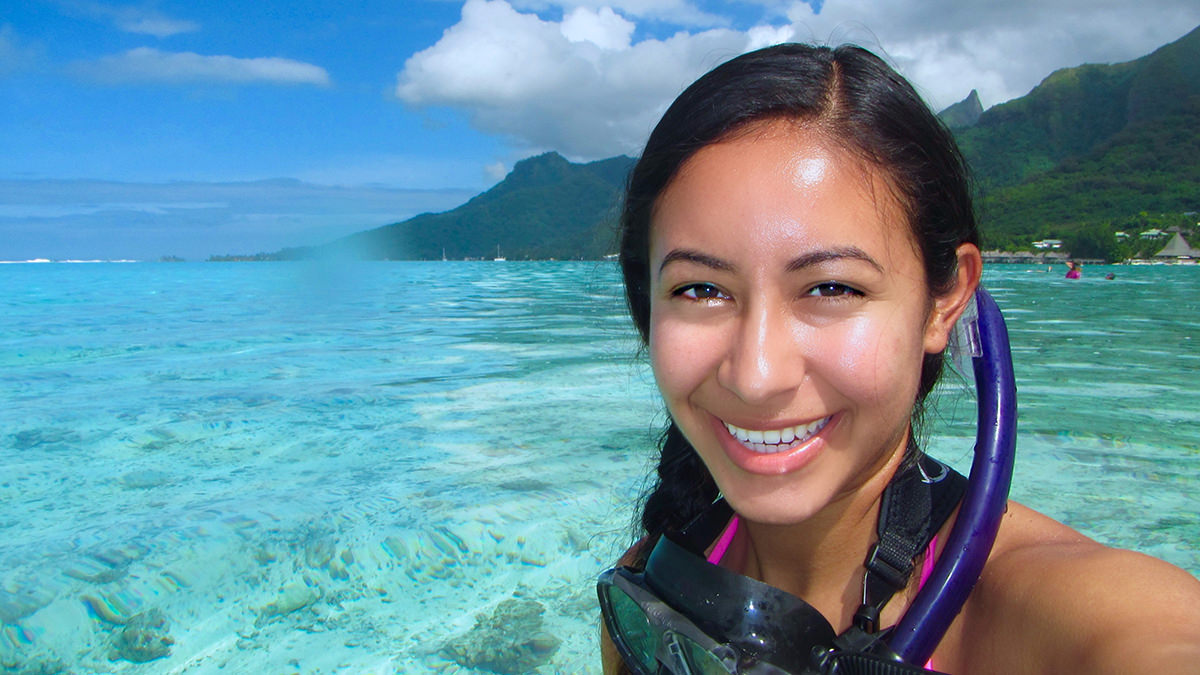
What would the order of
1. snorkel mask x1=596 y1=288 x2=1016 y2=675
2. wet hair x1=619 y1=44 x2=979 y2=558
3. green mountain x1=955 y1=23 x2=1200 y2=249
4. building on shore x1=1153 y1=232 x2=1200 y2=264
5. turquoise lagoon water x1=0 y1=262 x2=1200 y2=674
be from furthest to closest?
green mountain x1=955 y1=23 x2=1200 y2=249, building on shore x1=1153 y1=232 x2=1200 y2=264, turquoise lagoon water x1=0 y1=262 x2=1200 y2=674, wet hair x1=619 y1=44 x2=979 y2=558, snorkel mask x1=596 y1=288 x2=1016 y2=675

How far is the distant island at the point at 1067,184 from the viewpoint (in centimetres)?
7075

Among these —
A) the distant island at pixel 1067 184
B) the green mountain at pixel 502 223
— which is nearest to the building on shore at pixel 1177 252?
the distant island at pixel 1067 184

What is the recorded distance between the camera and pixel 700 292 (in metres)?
1.32

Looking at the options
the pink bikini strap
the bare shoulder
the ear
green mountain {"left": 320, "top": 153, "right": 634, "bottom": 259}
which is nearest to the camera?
the bare shoulder

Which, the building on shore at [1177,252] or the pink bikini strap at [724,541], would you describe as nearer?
the pink bikini strap at [724,541]

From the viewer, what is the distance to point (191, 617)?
10.9ft

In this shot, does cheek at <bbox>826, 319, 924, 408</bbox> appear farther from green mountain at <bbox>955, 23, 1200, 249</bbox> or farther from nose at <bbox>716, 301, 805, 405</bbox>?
green mountain at <bbox>955, 23, 1200, 249</bbox>

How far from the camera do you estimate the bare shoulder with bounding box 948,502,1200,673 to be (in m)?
0.94

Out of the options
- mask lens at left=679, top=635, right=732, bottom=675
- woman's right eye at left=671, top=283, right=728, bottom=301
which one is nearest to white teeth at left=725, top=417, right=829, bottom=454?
woman's right eye at left=671, top=283, right=728, bottom=301

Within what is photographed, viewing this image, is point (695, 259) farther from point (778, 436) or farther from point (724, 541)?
point (724, 541)

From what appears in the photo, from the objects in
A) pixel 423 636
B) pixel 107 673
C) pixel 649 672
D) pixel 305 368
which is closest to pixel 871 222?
pixel 649 672

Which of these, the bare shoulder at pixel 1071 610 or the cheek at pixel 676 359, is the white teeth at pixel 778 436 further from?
the bare shoulder at pixel 1071 610

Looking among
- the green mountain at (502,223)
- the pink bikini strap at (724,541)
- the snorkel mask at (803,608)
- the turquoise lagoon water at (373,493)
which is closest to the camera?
the snorkel mask at (803,608)

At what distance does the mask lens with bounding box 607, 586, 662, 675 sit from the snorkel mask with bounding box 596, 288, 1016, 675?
0.05 ft
